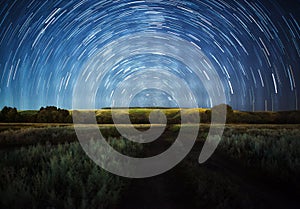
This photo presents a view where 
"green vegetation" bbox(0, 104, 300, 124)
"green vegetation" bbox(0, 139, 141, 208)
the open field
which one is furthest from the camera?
"green vegetation" bbox(0, 104, 300, 124)

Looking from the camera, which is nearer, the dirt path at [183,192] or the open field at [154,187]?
the open field at [154,187]

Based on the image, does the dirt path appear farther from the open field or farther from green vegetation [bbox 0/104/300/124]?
green vegetation [bbox 0/104/300/124]

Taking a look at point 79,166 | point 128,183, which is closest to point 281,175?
point 128,183

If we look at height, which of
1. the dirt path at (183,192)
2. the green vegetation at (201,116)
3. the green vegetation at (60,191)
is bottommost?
the dirt path at (183,192)

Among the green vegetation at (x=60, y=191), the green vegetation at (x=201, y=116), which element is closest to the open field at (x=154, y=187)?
the green vegetation at (x=60, y=191)

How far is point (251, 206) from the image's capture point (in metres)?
4.99

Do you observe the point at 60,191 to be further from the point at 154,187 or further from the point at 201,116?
the point at 201,116

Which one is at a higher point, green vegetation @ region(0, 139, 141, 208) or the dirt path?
green vegetation @ region(0, 139, 141, 208)

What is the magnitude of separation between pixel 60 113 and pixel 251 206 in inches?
1664

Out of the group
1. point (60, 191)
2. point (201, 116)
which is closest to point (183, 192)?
point (60, 191)

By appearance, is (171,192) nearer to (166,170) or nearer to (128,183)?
(128,183)

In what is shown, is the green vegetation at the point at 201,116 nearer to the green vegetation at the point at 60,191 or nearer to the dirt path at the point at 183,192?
the dirt path at the point at 183,192

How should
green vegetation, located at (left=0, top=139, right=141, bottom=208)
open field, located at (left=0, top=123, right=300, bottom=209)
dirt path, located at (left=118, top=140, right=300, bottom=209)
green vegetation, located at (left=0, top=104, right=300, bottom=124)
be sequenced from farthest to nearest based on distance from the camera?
green vegetation, located at (left=0, top=104, right=300, bottom=124), dirt path, located at (left=118, top=140, right=300, bottom=209), open field, located at (left=0, top=123, right=300, bottom=209), green vegetation, located at (left=0, top=139, right=141, bottom=208)

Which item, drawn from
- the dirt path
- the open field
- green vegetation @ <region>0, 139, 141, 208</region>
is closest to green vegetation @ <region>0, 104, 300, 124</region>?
the open field
